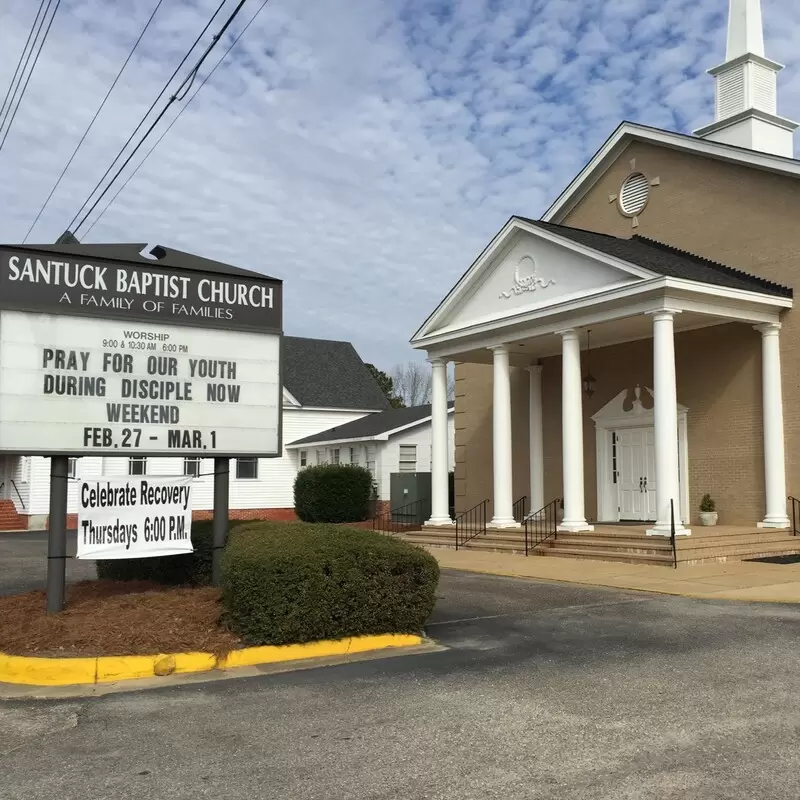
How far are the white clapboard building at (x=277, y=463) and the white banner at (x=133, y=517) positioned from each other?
20.9m

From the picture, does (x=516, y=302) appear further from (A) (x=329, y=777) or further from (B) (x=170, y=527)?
(A) (x=329, y=777)

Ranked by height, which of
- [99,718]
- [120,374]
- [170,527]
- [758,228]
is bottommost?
[99,718]

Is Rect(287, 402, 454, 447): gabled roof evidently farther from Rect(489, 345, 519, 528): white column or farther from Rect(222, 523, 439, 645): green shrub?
Rect(222, 523, 439, 645): green shrub

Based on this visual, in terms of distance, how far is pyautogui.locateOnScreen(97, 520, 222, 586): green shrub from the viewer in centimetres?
1077

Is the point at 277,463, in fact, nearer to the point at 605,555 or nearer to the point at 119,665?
the point at 605,555

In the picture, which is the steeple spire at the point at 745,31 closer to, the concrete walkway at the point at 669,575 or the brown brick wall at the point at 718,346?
the brown brick wall at the point at 718,346

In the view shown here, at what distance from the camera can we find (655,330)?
17125mm

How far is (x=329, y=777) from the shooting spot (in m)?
4.86

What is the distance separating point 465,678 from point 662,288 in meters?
11.3

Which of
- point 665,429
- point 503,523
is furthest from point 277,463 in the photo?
point 665,429

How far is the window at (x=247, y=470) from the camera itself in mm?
37188

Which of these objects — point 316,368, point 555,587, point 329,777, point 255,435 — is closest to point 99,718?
point 329,777

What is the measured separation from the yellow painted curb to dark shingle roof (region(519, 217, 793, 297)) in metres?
11.7

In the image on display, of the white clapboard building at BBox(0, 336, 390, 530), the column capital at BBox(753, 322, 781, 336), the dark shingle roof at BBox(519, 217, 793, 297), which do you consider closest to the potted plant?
the column capital at BBox(753, 322, 781, 336)
